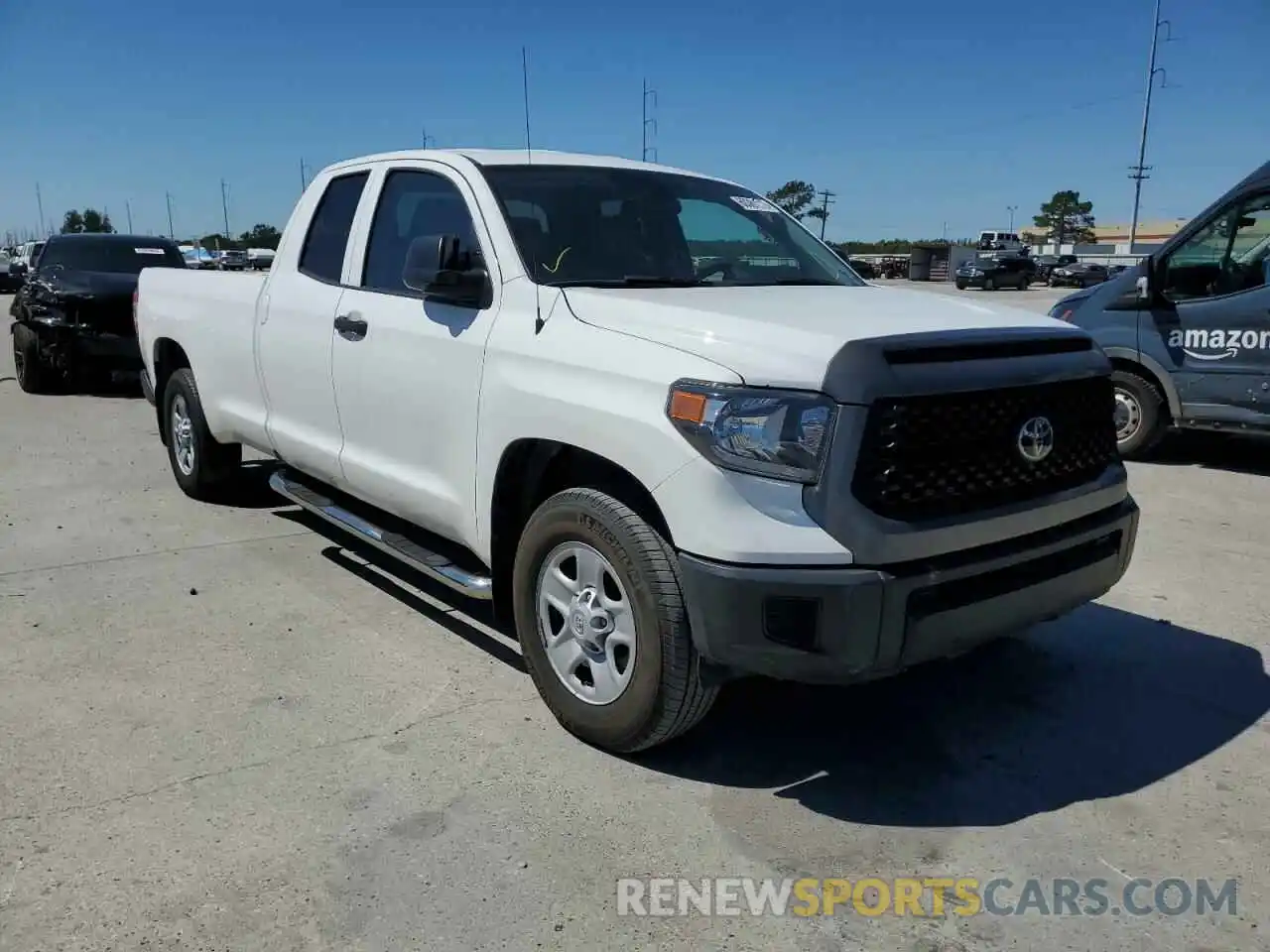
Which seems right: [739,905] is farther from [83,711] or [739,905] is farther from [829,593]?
[83,711]

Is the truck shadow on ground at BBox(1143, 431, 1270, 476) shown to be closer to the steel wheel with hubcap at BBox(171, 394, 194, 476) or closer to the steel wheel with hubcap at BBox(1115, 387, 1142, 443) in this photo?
the steel wheel with hubcap at BBox(1115, 387, 1142, 443)

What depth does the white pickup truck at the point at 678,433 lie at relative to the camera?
2.91m

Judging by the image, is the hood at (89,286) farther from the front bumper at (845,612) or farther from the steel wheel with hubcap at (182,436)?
the front bumper at (845,612)

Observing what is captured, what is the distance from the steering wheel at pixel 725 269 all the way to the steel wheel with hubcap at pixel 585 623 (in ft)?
4.76

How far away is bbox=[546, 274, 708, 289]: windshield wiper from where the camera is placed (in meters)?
3.87

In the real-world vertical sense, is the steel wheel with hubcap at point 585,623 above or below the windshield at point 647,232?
below

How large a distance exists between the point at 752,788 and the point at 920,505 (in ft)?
3.41

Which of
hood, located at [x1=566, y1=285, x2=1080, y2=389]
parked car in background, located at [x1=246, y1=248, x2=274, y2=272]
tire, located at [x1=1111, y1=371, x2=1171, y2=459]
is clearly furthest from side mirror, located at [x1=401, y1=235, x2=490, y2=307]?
tire, located at [x1=1111, y1=371, x2=1171, y2=459]

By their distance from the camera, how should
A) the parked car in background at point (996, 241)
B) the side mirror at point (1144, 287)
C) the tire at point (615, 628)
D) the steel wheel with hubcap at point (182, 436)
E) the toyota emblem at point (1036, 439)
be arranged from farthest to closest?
the parked car in background at point (996, 241) < the side mirror at point (1144, 287) < the steel wheel with hubcap at point (182, 436) < the toyota emblem at point (1036, 439) < the tire at point (615, 628)

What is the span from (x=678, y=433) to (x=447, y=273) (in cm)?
131

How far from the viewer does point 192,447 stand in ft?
21.7

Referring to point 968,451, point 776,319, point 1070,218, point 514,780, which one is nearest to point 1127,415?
point 968,451

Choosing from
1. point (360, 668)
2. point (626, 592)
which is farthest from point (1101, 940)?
point (360, 668)

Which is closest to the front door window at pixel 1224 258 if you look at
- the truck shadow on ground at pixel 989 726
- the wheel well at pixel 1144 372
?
the wheel well at pixel 1144 372
